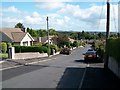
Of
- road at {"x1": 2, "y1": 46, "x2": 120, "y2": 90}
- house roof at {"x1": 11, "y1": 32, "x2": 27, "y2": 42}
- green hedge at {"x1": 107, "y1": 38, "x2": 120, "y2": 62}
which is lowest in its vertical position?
road at {"x1": 2, "y1": 46, "x2": 120, "y2": 90}

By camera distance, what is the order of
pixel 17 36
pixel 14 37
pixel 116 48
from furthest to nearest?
pixel 17 36
pixel 14 37
pixel 116 48

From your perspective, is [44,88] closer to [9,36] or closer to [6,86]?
[6,86]

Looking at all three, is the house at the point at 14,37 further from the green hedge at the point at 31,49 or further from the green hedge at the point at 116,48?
the green hedge at the point at 116,48

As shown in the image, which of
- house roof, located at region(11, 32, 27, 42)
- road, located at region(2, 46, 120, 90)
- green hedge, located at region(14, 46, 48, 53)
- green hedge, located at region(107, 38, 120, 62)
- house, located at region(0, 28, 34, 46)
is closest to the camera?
road, located at region(2, 46, 120, 90)

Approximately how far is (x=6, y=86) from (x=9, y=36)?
63.5 metres

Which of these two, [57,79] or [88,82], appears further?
[57,79]

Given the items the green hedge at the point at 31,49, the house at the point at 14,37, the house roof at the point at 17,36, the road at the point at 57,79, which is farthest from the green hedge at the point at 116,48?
→ the house roof at the point at 17,36

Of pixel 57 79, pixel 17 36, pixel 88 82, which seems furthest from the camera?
pixel 17 36

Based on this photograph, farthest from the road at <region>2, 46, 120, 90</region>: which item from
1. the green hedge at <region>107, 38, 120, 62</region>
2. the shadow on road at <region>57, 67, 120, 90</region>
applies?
the green hedge at <region>107, 38, 120, 62</region>

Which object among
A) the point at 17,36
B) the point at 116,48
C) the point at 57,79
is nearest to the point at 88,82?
the point at 57,79

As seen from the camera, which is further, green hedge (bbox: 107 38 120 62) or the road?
green hedge (bbox: 107 38 120 62)

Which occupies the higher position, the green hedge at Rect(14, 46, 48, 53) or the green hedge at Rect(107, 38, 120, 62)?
the green hedge at Rect(107, 38, 120, 62)

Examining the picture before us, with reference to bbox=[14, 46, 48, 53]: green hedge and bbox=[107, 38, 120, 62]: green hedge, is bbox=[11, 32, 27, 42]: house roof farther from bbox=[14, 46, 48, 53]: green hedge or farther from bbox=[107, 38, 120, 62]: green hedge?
bbox=[107, 38, 120, 62]: green hedge

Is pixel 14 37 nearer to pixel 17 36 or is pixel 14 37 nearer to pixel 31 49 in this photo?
pixel 17 36
